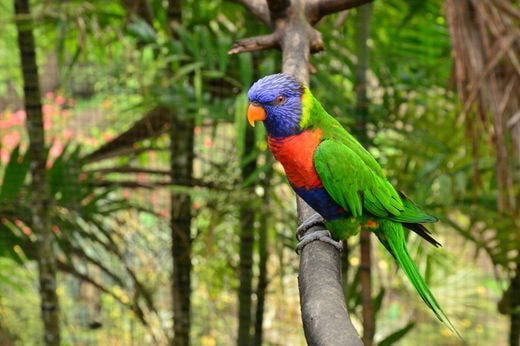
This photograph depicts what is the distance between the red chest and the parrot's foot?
2.3 inches

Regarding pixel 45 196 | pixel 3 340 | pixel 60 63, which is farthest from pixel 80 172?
pixel 3 340

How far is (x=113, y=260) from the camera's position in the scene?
188 cm

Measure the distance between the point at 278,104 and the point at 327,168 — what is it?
0.35ft

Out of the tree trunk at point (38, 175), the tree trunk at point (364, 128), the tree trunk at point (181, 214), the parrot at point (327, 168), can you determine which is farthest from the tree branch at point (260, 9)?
the tree trunk at point (38, 175)

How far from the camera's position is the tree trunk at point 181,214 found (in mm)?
1696

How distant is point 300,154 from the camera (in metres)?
0.88

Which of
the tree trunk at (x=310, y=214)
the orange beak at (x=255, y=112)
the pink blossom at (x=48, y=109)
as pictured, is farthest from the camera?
the pink blossom at (x=48, y=109)

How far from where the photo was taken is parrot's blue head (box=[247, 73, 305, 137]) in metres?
0.86

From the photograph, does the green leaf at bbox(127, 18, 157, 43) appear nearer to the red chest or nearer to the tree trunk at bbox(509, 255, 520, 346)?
the red chest

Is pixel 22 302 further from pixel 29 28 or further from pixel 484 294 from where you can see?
pixel 484 294

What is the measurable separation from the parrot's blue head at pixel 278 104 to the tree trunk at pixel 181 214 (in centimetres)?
80

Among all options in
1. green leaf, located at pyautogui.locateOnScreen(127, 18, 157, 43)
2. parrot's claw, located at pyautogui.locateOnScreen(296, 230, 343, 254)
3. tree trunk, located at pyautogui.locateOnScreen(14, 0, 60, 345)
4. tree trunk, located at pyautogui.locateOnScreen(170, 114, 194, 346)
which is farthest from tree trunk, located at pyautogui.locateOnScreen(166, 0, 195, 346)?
parrot's claw, located at pyautogui.locateOnScreen(296, 230, 343, 254)

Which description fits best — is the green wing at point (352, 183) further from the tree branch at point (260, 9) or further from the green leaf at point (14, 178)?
the green leaf at point (14, 178)

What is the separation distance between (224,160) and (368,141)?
→ 40cm
